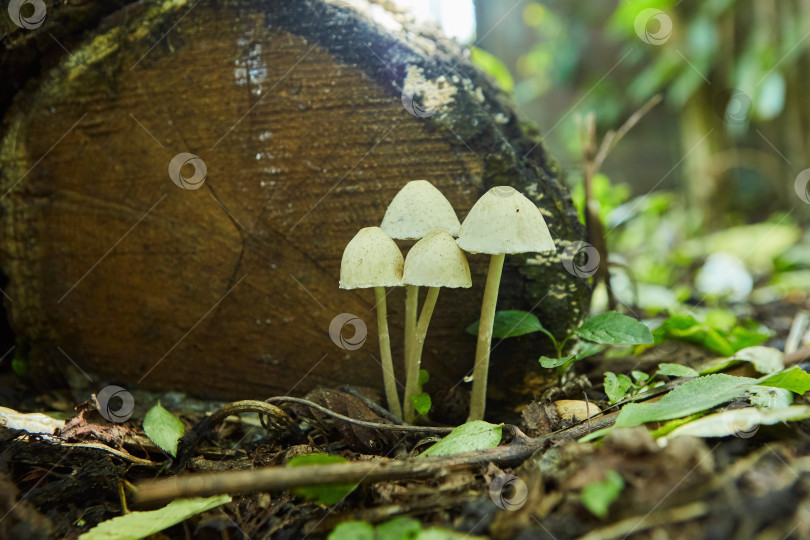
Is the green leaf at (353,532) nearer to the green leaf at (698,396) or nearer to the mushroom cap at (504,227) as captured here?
the green leaf at (698,396)

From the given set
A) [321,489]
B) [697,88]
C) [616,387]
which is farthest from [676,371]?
[697,88]

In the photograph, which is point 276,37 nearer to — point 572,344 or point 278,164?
point 278,164

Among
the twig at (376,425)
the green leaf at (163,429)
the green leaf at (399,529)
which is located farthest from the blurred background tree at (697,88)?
the green leaf at (399,529)

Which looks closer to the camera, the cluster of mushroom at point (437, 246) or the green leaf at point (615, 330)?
the cluster of mushroom at point (437, 246)

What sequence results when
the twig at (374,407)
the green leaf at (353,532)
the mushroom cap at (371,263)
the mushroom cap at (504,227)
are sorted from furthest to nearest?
the twig at (374,407) < the mushroom cap at (371,263) < the mushroom cap at (504,227) < the green leaf at (353,532)

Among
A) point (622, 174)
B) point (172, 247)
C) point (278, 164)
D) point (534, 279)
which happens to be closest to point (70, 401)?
point (172, 247)

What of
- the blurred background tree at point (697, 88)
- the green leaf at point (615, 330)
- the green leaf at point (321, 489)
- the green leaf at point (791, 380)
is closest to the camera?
the green leaf at point (321, 489)
